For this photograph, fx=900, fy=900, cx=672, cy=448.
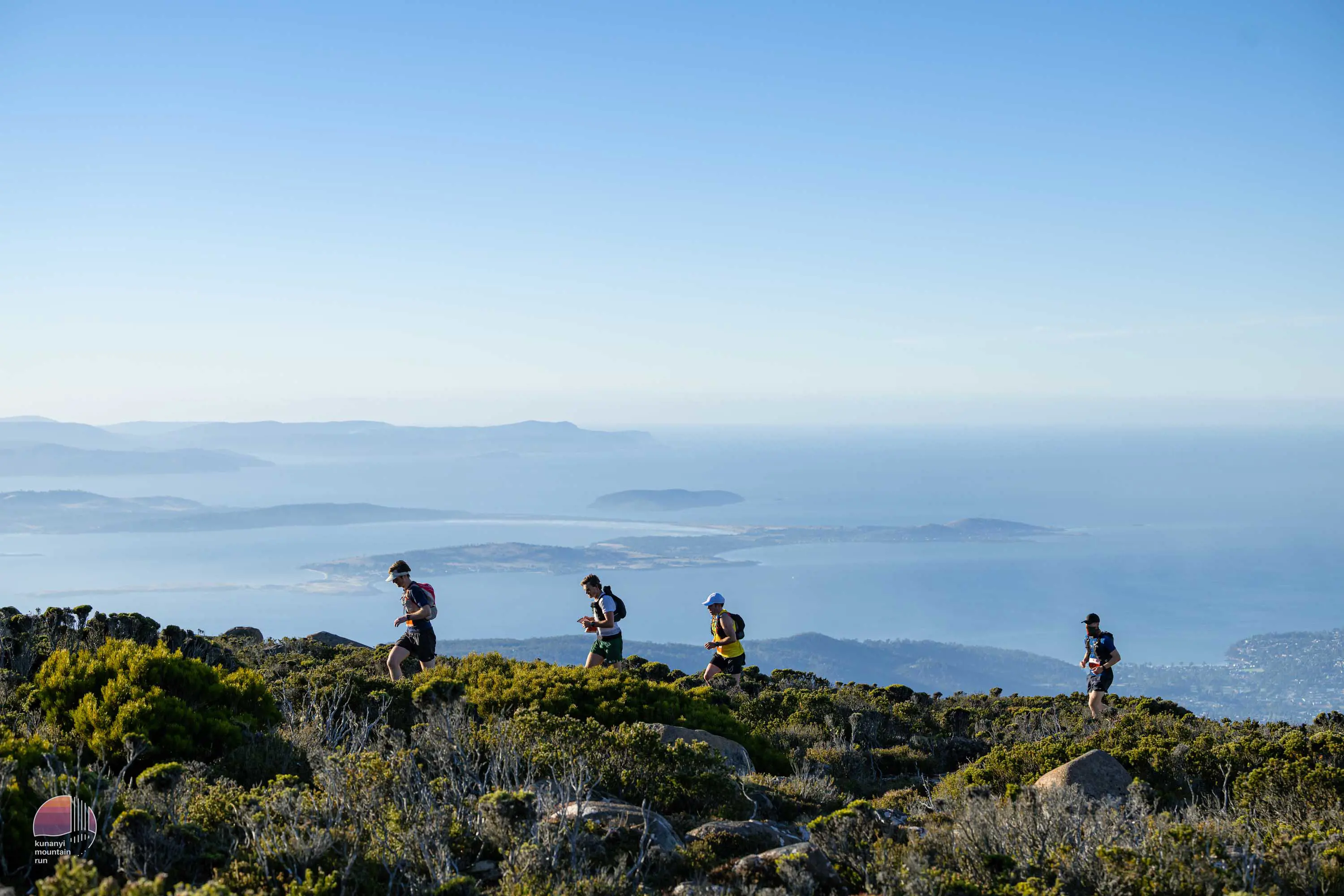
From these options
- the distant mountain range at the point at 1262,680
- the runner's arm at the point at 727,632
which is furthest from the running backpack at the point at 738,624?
the distant mountain range at the point at 1262,680

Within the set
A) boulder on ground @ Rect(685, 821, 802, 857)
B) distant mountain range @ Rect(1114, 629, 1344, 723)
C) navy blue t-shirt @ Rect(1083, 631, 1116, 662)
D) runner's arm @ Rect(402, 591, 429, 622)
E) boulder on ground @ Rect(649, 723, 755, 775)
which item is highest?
runner's arm @ Rect(402, 591, 429, 622)

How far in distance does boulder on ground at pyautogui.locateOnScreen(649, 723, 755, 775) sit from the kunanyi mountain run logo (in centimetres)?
375

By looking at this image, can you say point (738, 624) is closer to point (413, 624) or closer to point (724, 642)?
point (724, 642)

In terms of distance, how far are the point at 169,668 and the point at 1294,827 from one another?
7.43 meters

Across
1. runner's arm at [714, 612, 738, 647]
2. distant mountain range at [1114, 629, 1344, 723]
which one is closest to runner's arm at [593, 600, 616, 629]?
runner's arm at [714, 612, 738, 647]

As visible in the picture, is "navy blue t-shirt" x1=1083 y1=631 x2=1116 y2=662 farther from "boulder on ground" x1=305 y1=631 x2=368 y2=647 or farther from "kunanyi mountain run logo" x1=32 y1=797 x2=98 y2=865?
"boulder on ground" x1=305 y1=631 x2=368 y2=647

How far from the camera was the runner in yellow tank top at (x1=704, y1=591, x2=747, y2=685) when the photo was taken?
10.2 m

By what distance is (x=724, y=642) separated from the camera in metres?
10.3

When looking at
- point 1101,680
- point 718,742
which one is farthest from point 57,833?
point 1101,680

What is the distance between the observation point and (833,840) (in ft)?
14.4

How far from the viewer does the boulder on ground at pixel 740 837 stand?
4488 millimetres

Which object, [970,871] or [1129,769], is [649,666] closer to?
[1129,769]

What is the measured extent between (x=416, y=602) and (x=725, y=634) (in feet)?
11.3

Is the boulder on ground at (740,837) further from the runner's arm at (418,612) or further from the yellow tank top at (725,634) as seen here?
the yellow tank top at (725,634)
